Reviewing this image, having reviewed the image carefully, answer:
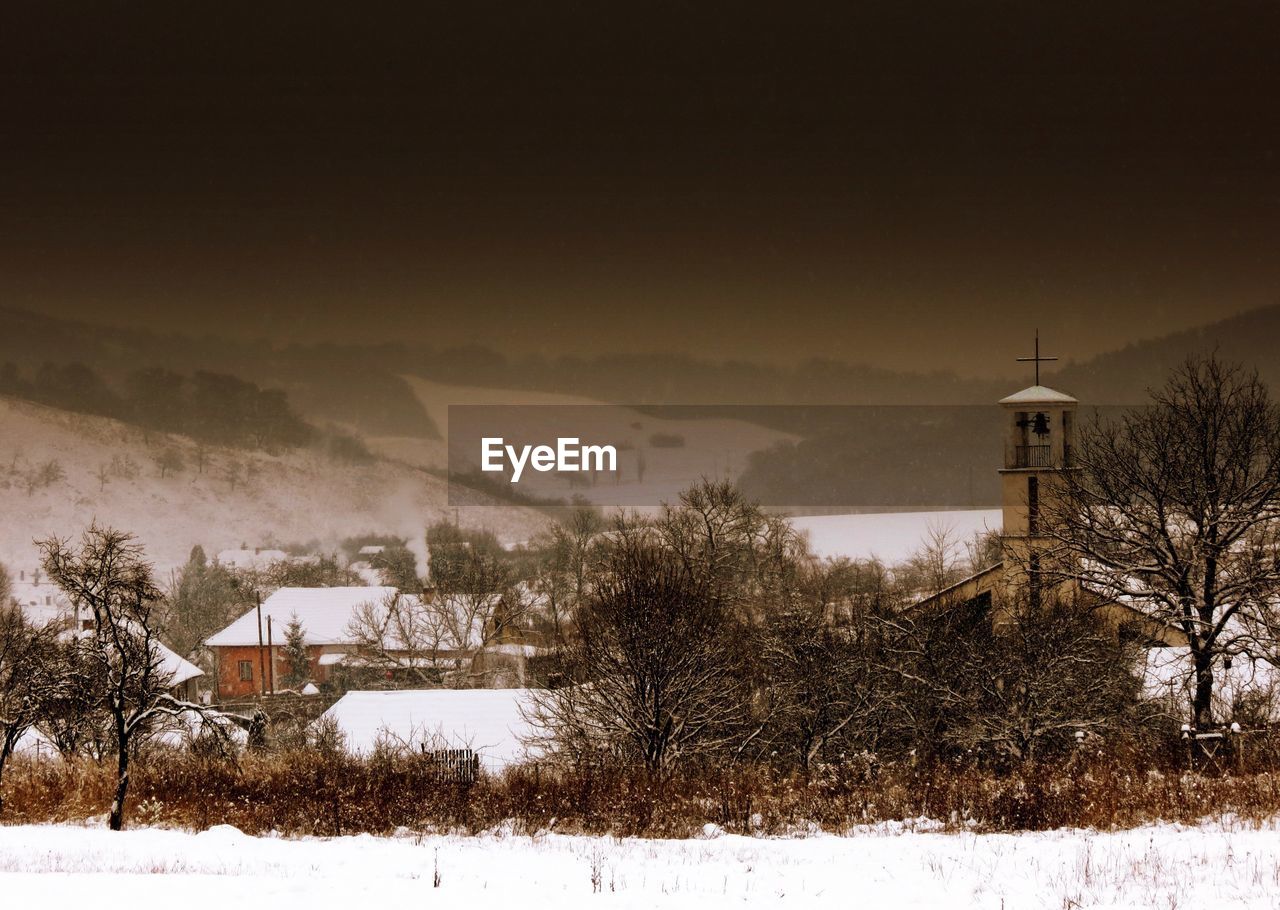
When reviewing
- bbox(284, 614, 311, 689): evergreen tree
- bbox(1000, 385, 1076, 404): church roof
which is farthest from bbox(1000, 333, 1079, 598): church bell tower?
bbox(284, 614, 311, 689): evergreen tree

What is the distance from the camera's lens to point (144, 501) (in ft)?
585

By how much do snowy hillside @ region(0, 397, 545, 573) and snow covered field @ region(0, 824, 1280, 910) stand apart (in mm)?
146461

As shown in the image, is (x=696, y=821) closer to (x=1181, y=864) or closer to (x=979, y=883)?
(x=979, y=883)

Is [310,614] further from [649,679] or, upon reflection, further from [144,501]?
[144,501]

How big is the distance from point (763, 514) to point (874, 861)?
40.3m

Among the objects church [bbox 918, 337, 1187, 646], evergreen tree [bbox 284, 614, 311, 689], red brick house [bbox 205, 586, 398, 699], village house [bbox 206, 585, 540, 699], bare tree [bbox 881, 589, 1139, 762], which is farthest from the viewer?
evergreen tree [bbox 284, 614, 311, 689]

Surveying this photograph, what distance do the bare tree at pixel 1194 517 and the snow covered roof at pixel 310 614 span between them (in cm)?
5516

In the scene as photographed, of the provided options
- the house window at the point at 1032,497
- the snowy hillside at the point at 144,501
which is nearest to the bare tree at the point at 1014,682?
the house window at the point at 1032,497

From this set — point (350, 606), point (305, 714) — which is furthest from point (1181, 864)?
point (350, 606)

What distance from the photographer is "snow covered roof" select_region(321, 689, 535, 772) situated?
30.5 meters

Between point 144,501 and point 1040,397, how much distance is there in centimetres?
17542

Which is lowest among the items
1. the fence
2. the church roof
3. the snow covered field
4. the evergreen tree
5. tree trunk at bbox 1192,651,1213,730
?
the evergreen tree

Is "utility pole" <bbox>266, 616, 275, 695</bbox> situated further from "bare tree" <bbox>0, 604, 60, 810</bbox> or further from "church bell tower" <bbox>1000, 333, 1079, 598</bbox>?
"church bell tower" <bbox>1000, 333, 1079, 598</bbox>

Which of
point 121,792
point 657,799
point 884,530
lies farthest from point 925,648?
point 884,530
